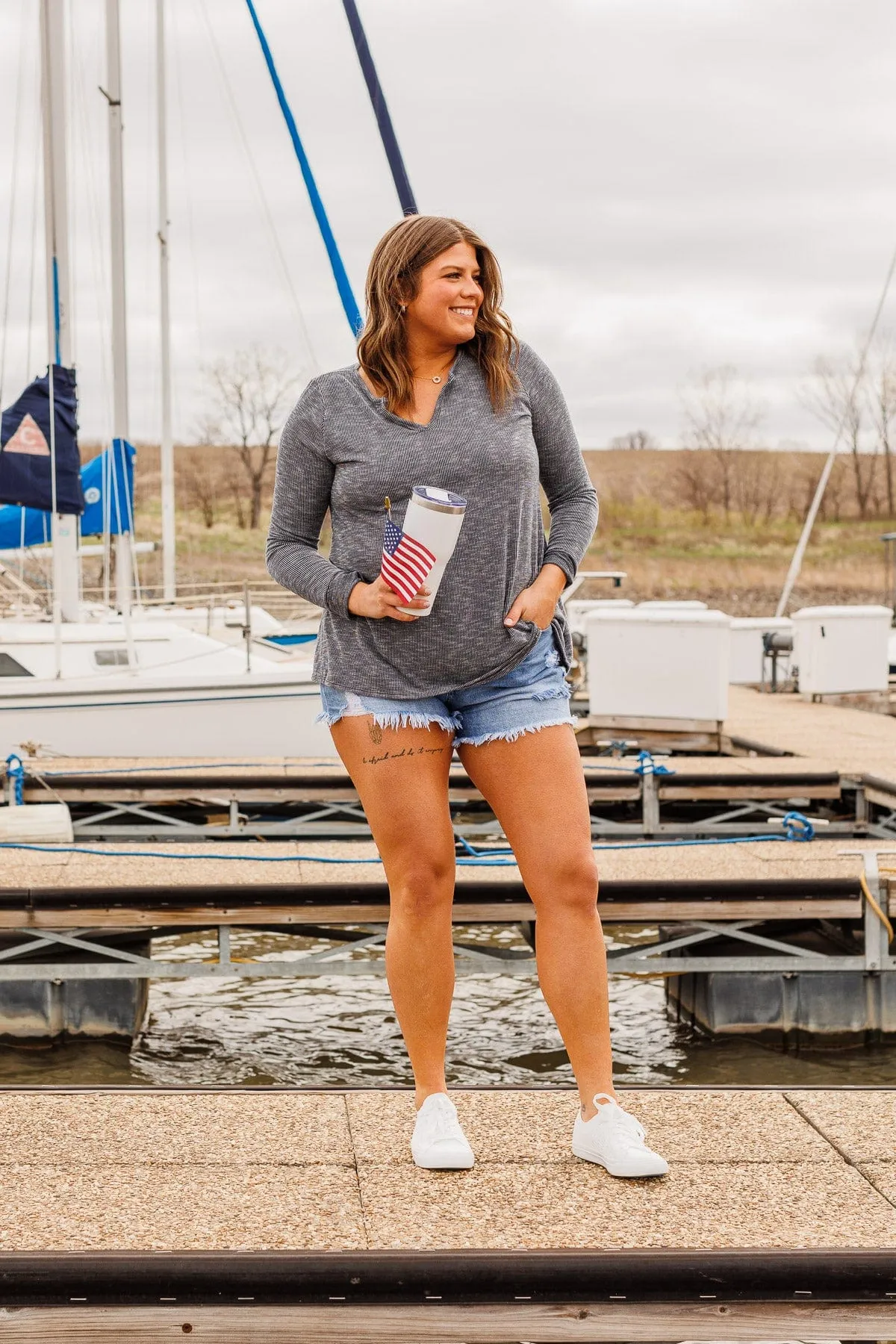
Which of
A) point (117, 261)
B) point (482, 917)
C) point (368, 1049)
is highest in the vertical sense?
point (117, 261)

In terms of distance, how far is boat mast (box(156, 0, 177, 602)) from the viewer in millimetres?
19562

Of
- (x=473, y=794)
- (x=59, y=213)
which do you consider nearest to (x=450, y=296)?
(x=473, y=794)

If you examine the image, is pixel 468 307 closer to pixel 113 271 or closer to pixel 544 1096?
pixel 544 1096

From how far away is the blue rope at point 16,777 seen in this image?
918 centimetres

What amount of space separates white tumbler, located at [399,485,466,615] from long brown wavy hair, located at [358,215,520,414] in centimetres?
33

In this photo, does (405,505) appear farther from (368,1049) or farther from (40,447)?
(40,447)

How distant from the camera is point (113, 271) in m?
15.9

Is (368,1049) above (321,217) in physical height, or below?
below

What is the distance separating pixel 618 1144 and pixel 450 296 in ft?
5.77

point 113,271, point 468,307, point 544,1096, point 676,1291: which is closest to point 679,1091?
point 544,1096

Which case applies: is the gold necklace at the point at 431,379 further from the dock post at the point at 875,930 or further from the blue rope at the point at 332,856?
the blue rope at the point at 332,856

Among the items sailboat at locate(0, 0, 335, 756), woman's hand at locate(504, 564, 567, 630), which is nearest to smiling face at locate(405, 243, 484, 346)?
woman's hand at locate(504, 564, 567, 630)

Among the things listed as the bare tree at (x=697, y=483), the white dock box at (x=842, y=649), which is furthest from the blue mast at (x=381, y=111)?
the bare tree at (x=697, y=483)

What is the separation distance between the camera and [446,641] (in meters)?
3.02
